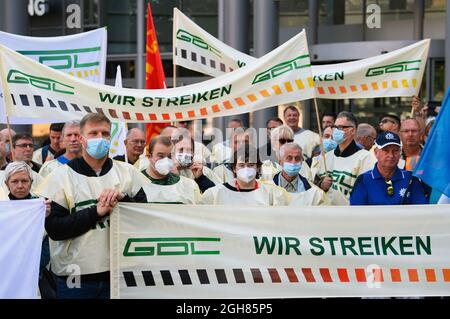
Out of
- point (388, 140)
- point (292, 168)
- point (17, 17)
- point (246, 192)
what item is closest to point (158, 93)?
point (292, 168)

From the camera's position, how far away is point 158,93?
9008 mm

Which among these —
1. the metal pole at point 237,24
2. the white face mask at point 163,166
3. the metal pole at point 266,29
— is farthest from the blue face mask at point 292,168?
the metal pole at point 237,24

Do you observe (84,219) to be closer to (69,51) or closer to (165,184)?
(165,184)

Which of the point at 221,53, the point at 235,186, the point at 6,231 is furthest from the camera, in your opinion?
the point at 221,53

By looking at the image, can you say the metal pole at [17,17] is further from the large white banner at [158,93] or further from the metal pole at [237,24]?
the large white banner at [158,93]

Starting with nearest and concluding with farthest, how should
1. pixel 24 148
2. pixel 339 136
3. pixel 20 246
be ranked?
pixel 20 246, pixel 24 148, pixel 339 136

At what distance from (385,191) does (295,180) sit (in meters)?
0.90

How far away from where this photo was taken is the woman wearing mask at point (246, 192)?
8008 millimetres

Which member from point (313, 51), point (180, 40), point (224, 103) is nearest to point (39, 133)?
point (313, 51)

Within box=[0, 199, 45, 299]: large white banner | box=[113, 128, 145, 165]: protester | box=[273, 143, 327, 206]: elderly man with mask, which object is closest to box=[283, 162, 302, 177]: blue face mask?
box=[273, 143, 327, 206]: elderly man with mask

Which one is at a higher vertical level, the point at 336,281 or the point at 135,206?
the point at 135,206

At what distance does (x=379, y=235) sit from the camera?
7.34m

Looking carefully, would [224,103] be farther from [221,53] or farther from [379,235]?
[221,53]
